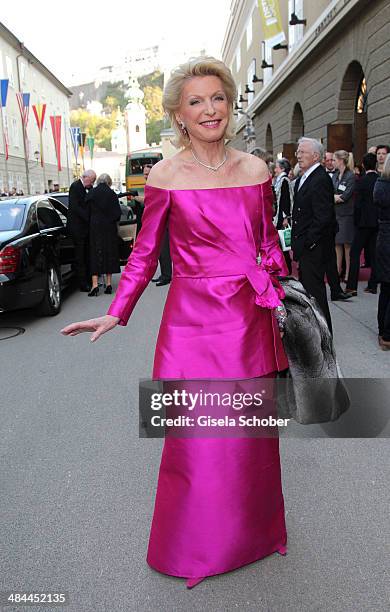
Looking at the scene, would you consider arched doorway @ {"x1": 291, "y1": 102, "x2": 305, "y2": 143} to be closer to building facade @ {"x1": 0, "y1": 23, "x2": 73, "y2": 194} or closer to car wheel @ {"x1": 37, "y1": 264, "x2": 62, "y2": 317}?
car wheel @ {"x1": 37, "y1": 264, "x2": 62, "y2": 317}

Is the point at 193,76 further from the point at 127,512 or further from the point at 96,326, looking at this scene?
the point at 127,512

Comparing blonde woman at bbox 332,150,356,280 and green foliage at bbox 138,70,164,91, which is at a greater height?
green foliage at bbox 138,70,164,91

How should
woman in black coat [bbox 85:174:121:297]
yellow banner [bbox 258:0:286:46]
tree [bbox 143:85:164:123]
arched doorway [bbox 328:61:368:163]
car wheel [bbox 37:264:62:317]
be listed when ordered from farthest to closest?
tree [bbox 143:85:164:123], yellow banner [bbox 258:0:286:46], arched doorway [bbox 328:61:368:163], woman in black coat [bbox 85:174:121:297], car wheel [bbox 37:264:62:317]

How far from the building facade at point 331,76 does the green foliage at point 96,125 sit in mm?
102248

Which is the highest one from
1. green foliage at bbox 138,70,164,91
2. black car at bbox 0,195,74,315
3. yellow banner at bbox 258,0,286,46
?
green foliage at bbox 138,70,164,91

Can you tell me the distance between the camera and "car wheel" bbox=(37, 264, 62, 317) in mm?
8477

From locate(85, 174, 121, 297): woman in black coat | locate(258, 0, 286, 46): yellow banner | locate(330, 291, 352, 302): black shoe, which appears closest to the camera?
locate(330, 291, 352, 302): black shoe

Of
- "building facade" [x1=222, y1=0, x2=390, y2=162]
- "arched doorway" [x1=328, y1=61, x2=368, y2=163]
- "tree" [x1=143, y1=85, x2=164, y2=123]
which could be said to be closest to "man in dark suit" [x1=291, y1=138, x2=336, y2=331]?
"building facade" [x1=222, y1=0, x2=390, y2=162]

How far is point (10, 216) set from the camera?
8430 millimetres

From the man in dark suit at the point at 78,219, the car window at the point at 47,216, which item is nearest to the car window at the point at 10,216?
the car window at the point at 47,216

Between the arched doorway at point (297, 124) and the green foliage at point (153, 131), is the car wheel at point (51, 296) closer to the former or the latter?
the arched doorway at point (297, 124)

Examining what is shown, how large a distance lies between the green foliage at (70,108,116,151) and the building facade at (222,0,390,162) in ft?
335

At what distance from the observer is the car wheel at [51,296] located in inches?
334

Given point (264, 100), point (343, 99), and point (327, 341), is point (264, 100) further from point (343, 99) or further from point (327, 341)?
point (327, 341)
